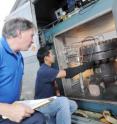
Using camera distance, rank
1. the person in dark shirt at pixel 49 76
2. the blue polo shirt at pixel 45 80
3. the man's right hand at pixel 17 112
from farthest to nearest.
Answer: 1. the blue polo shirt at pixel 45 80
2. the person in dark shirt at pixel 49 76
3. the man's right hand at pixel 17 112

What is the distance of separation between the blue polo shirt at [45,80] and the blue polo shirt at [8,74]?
0.91m

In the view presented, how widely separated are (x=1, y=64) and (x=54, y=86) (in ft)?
4.54

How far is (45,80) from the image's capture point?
2559 millimetres

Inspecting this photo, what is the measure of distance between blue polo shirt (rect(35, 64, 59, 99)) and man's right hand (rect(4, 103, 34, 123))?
1160mm

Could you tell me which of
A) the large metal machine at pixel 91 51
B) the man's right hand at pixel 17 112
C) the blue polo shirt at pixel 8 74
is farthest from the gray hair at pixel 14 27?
the large metal machine at pixel 91 51

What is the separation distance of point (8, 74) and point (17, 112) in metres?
0.30

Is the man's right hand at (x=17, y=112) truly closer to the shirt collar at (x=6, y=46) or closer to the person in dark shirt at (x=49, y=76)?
the shirt collar at (x=6, y=46)

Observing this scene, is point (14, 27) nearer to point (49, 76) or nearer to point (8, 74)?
point (8, 74)

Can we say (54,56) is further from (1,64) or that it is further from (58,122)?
(1,64)

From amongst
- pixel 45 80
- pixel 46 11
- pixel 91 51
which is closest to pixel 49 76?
pixel 45 80

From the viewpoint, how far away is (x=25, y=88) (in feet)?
10.3

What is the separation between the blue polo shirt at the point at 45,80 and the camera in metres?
2.51

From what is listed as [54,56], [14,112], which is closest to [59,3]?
[54,56]

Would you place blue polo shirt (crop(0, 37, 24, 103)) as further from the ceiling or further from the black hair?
the ceiling
